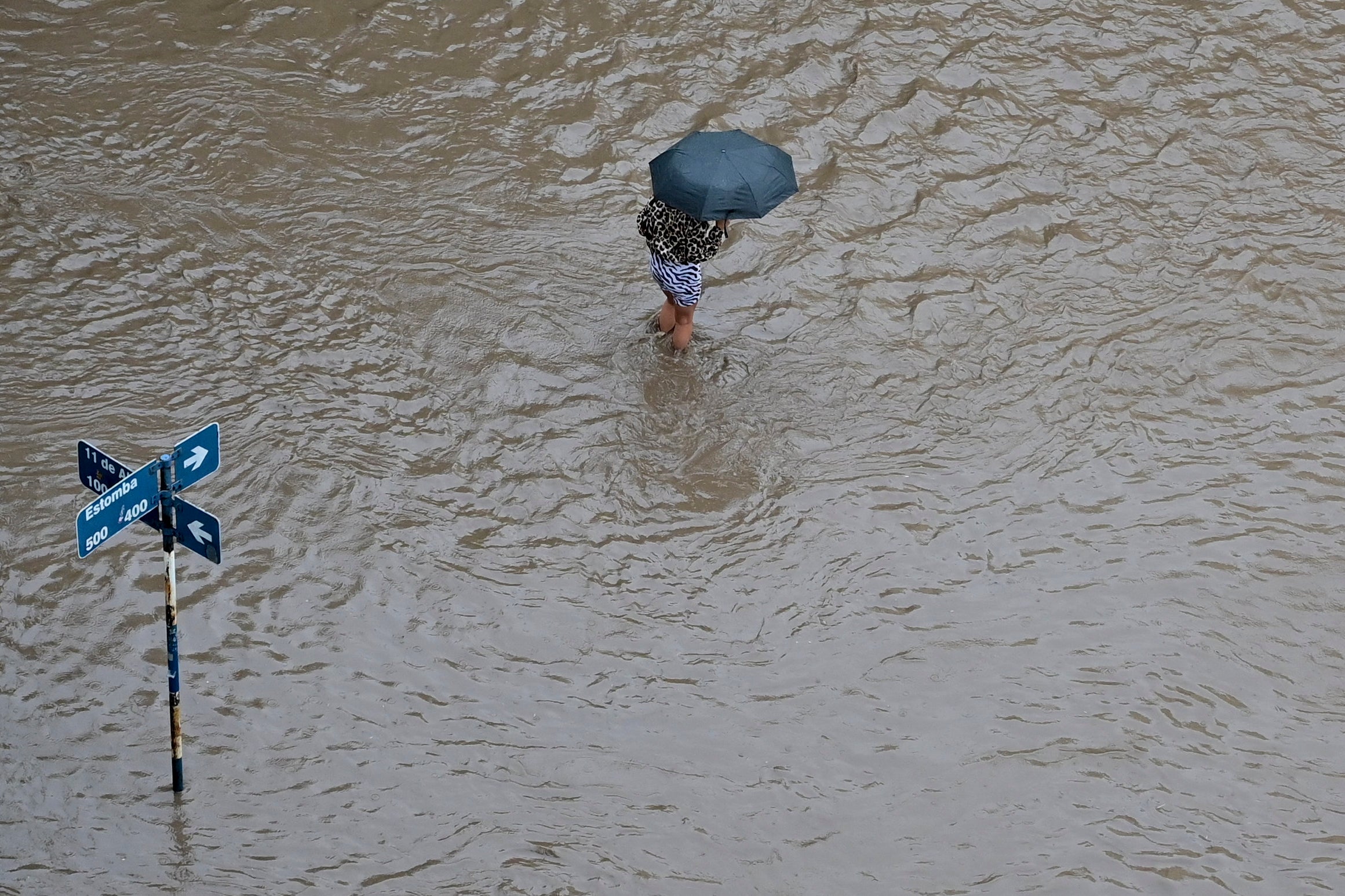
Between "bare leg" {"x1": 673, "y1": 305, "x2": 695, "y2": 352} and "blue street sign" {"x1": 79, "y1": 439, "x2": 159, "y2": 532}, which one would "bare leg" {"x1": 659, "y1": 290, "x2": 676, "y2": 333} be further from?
"blue street sign" {"x1": 79, "y1": 439, "x2": 159, "y2": 532}

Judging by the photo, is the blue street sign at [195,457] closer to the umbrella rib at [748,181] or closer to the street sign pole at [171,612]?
the street sign pole at [171,612]

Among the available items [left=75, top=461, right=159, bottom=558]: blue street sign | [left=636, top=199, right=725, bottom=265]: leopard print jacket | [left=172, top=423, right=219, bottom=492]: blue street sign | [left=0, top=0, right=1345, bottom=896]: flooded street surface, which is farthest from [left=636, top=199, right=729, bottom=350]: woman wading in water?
[left=75, top=461, right=159, bottom=558]: blue street sign

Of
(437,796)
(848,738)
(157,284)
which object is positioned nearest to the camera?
(437,796)

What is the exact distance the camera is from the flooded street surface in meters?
5.63

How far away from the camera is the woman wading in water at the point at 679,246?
750 centimetres

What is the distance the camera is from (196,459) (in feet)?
16.3

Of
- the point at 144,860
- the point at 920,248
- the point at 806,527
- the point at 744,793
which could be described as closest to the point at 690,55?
the point at 920,248

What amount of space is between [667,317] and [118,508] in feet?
13.3

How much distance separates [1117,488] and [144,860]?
533 centimetres

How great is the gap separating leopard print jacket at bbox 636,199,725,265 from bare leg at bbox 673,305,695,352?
375 mm

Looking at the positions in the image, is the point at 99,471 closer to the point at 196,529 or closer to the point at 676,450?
the point at 196,529

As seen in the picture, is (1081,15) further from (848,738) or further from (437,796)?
(437,796)

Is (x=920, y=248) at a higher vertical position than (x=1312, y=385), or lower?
higher

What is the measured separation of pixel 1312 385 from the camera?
8156mm
